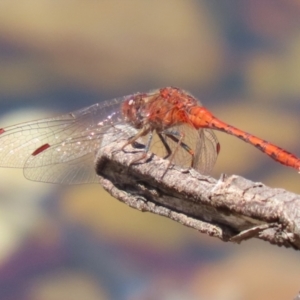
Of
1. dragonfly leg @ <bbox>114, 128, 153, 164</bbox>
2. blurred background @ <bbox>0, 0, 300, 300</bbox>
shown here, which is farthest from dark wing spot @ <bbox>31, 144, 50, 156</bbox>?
blurred background @ <bbox>0, 0, 300, 300</bbox>

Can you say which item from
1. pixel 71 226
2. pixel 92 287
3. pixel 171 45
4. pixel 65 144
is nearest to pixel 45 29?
pixel 171 45

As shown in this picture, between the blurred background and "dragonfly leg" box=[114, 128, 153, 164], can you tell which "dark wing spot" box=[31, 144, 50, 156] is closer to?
"dragonfly leg" box=[114, 128, 153, 164]

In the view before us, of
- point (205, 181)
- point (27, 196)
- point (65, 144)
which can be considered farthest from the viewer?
point (27, 196)

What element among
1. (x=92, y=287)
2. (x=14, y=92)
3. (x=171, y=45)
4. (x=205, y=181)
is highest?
(x=205, y=181)

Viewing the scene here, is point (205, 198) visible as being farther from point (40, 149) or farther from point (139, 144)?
point (40, 149)

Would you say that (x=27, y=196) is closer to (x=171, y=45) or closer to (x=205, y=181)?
(x=171, y=45)

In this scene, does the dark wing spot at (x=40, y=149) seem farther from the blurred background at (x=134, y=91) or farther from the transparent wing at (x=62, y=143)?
the blurred background at (x=134, y=91)

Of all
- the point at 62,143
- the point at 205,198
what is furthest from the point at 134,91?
the point at 205,198

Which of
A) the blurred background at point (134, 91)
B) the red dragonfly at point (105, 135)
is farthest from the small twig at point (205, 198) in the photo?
the blurred background at point (134, 91)
